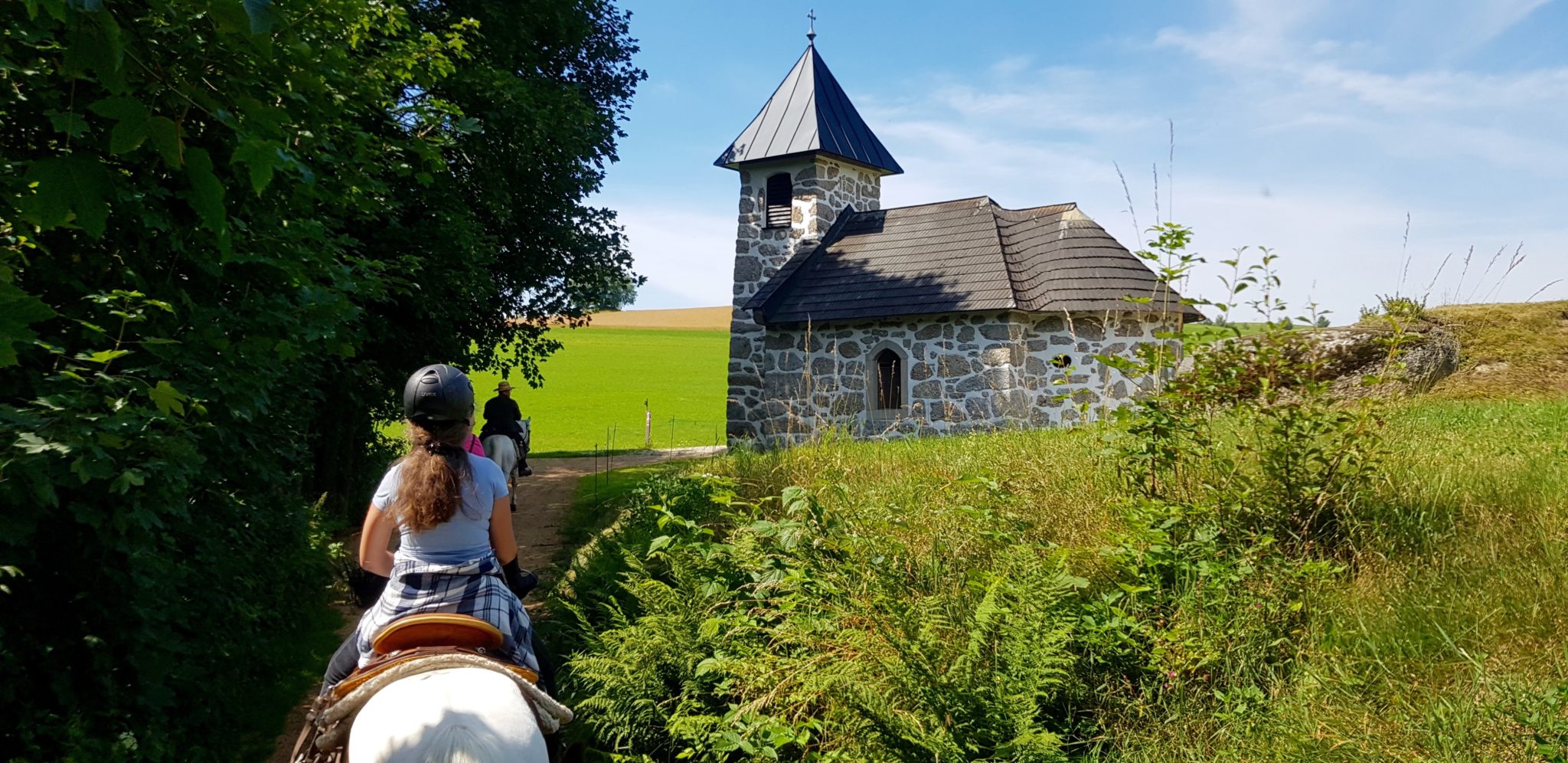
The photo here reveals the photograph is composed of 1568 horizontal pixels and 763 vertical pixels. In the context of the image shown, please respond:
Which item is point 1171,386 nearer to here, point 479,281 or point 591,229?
point 479,281

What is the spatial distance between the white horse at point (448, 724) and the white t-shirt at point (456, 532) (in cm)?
71

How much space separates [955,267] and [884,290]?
1513 millimetres

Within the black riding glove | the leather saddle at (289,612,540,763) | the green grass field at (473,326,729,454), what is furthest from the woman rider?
the green grass field at (473,326,729,454)

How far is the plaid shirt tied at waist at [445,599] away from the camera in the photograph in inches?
159

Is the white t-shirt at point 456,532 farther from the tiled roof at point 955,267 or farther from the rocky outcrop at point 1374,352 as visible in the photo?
the tiled roof at point 955,267

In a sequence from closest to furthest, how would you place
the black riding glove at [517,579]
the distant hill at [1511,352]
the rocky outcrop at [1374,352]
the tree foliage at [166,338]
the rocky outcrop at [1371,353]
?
the tree foliage at [166,338] → the black riding glove at [517,579] → the rocky outcrop at [1371,353] → the rocky outcrop at [1374,352] → the distant hill at [1511,352]

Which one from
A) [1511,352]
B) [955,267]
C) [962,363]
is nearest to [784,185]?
[955,267]

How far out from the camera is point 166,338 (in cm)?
462

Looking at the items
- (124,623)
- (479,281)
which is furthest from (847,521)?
(479,281)

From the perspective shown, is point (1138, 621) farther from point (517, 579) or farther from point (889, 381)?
point (889, 381)

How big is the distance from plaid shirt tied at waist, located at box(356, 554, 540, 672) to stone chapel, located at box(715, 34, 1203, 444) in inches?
478

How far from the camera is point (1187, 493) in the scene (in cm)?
582

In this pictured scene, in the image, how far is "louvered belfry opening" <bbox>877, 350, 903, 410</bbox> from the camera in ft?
67.0

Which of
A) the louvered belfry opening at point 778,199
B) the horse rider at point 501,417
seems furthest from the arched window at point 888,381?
the horse rider at point 501,417
